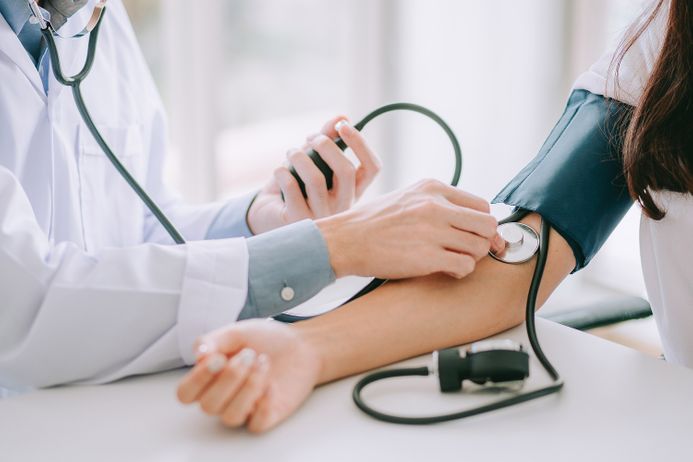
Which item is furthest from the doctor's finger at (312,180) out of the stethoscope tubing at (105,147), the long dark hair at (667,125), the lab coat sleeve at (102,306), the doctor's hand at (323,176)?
the long dark hair at (667,125)

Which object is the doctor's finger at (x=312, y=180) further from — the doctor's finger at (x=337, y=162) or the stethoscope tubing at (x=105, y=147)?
the stethoscope tubing at (x=105, y=147)

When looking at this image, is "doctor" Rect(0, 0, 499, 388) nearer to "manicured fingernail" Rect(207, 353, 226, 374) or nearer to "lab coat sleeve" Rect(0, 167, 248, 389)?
"lab coat sleeve" Rect(0, 167, 248, 389)

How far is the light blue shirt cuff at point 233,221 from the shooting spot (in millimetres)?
1316

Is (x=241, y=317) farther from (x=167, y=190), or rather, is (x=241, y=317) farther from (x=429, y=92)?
(x=429, y=92)

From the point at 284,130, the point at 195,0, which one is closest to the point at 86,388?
the point at 195,0

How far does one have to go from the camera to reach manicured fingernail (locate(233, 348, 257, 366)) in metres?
0.70

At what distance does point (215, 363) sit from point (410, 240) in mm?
297

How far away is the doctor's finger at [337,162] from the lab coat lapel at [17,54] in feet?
1.28

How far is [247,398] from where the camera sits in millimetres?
690

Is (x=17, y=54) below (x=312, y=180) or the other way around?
the other way around

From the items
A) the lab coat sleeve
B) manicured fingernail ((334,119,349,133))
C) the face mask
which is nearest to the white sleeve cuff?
the lab coat sleeve

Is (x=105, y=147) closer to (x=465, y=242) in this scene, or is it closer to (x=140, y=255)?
(x=140, y=255)

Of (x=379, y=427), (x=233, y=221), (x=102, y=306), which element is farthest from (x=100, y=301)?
(x=233, y=221)

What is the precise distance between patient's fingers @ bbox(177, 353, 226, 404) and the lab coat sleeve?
121mm
